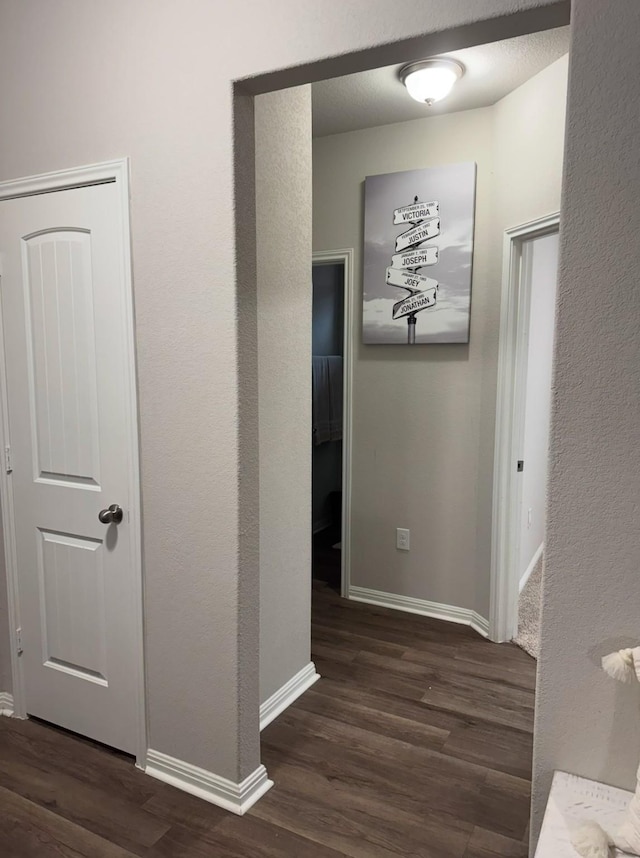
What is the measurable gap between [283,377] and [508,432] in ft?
3.95

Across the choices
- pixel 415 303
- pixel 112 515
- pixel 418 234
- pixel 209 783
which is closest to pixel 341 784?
pixel 209 783

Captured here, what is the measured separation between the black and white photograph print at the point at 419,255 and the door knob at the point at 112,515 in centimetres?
178

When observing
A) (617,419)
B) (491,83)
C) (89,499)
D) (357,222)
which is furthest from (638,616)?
(357,222)

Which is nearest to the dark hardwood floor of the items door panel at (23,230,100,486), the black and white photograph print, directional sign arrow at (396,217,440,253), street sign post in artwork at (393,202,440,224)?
door panel at (23,230,100,486)

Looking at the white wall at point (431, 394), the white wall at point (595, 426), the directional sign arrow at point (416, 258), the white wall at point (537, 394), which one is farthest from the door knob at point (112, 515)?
the white wall at point (537, 394)

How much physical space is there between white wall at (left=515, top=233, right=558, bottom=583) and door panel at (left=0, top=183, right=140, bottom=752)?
7.58 feet

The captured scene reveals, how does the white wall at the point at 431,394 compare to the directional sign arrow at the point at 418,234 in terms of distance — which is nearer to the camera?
the white wall at the point at 431,394

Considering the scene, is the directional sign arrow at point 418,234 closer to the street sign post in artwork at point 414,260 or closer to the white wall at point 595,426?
the street sign post in artwork at point 414,260

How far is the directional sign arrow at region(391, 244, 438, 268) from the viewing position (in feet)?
10.3

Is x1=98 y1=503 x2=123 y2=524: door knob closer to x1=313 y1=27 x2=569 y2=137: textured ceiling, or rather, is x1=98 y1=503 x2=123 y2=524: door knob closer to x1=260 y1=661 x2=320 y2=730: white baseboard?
x1=260 y1=661 x2=320 y2=730: white baseboard

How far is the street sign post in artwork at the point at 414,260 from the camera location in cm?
314

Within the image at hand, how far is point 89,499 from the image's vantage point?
2139 mm

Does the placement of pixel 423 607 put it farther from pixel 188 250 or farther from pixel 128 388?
pixel 188 250

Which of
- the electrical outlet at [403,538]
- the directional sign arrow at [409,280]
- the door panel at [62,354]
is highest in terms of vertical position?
the directional sign arrow at [409,280]
